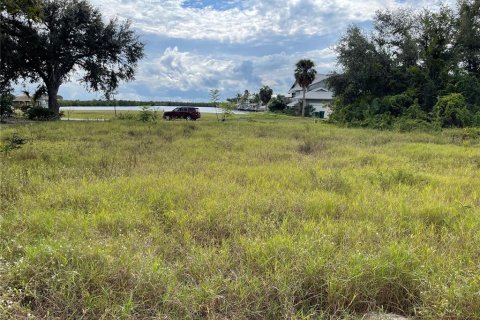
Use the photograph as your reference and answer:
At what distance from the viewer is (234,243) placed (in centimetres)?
392

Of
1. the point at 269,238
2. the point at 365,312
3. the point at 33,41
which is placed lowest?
the point at 365,312

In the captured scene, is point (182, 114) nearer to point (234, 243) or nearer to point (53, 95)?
point (53, 95)

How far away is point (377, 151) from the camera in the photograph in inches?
459

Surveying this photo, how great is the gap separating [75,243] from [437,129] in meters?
21.5

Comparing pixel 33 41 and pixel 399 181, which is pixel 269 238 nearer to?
pixel 399 181

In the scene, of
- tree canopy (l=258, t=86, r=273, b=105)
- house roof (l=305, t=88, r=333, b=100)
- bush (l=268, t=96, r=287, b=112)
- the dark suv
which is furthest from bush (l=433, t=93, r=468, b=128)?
tree canopy (l=258, t=86, r=273, b=105)

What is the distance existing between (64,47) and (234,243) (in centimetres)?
2622

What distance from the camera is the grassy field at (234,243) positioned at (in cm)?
284

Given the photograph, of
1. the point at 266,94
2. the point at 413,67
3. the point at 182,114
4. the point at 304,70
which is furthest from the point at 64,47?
the point at 266,94

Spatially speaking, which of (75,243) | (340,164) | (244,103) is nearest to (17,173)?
(75,243)

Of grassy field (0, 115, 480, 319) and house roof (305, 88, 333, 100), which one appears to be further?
house roof (305, 88, 333, 100)

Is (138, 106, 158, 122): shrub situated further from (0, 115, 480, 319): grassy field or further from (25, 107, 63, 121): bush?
(0, 115, 480, 319): grassy field

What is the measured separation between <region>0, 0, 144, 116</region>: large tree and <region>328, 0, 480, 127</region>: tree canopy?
55.6 feet

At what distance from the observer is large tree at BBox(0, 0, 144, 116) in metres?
23.9
